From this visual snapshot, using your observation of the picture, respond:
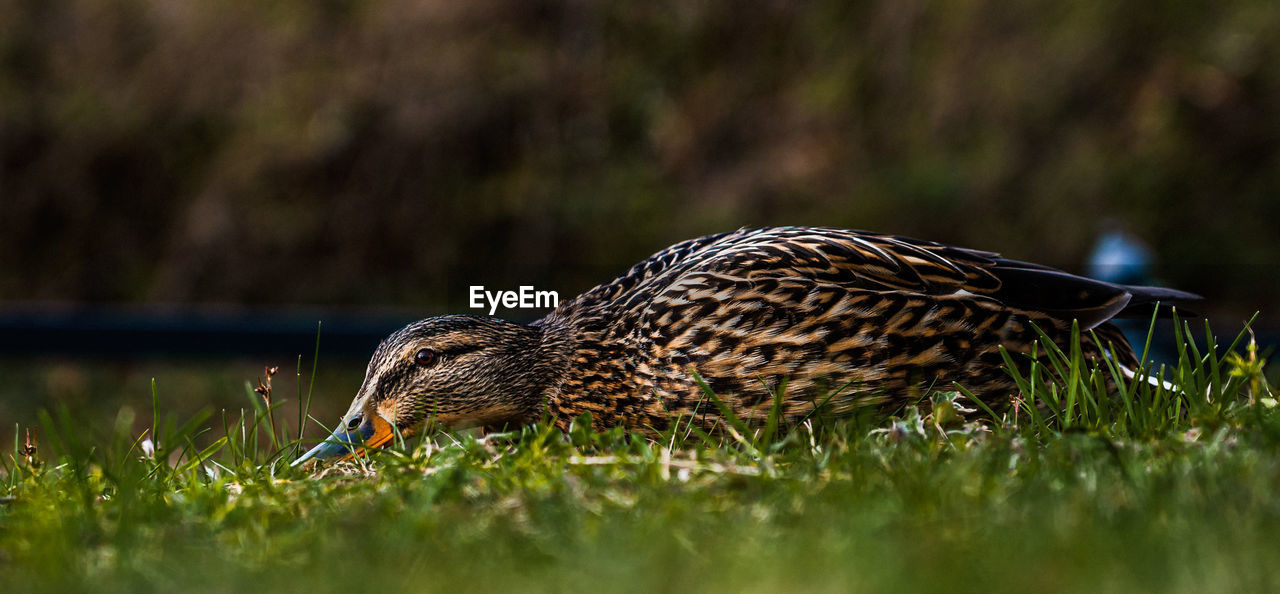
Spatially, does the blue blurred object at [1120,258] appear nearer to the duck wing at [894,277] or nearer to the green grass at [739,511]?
the duck wing at [894,277]

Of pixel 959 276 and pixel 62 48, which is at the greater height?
pixel 62 48

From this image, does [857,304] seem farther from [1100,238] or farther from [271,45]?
[271,45]

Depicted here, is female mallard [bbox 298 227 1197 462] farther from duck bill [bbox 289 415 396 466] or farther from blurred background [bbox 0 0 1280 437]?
blurred background [bbox 0 0 1280 437]

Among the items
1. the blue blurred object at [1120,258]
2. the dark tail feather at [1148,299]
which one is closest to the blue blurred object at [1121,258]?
the blue blurred object at [1120,258]

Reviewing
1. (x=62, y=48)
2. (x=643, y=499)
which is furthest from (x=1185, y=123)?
(x=62, y=48)

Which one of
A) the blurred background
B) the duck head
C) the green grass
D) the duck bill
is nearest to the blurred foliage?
the blurred background

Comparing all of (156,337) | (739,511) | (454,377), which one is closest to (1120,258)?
(454,377)
